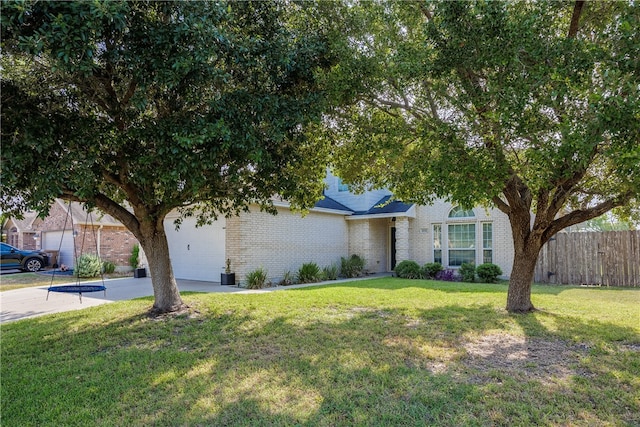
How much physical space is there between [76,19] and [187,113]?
215 cm

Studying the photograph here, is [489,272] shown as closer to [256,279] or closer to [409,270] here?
[409,270]

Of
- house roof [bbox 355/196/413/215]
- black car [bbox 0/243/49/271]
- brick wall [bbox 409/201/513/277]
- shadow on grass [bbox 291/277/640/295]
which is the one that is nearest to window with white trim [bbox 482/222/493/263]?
brick wall [bbox 409/201/513/277]

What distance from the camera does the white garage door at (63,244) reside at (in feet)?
67.8

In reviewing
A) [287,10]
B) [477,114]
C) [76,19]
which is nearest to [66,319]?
[76,19]

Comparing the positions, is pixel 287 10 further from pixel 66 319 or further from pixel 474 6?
pixel 66 319

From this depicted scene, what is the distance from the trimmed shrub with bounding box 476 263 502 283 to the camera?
14578mm

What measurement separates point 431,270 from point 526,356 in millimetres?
10669

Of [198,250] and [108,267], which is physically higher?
[198,250]

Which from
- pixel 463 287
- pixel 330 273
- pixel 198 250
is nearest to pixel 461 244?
pixel 463 287

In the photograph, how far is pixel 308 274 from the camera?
14.8 metres

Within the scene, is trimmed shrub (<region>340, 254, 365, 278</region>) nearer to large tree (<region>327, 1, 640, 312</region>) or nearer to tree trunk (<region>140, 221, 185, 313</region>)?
large tree (<region>327, 1, 640, 312</region>)

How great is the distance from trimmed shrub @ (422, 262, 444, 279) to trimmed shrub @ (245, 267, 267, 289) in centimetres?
686

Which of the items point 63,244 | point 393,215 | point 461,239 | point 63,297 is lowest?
point 63,297

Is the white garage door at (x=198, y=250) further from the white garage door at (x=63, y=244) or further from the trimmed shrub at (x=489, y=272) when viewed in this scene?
the trimmed shrub at (x=489, y=272)
